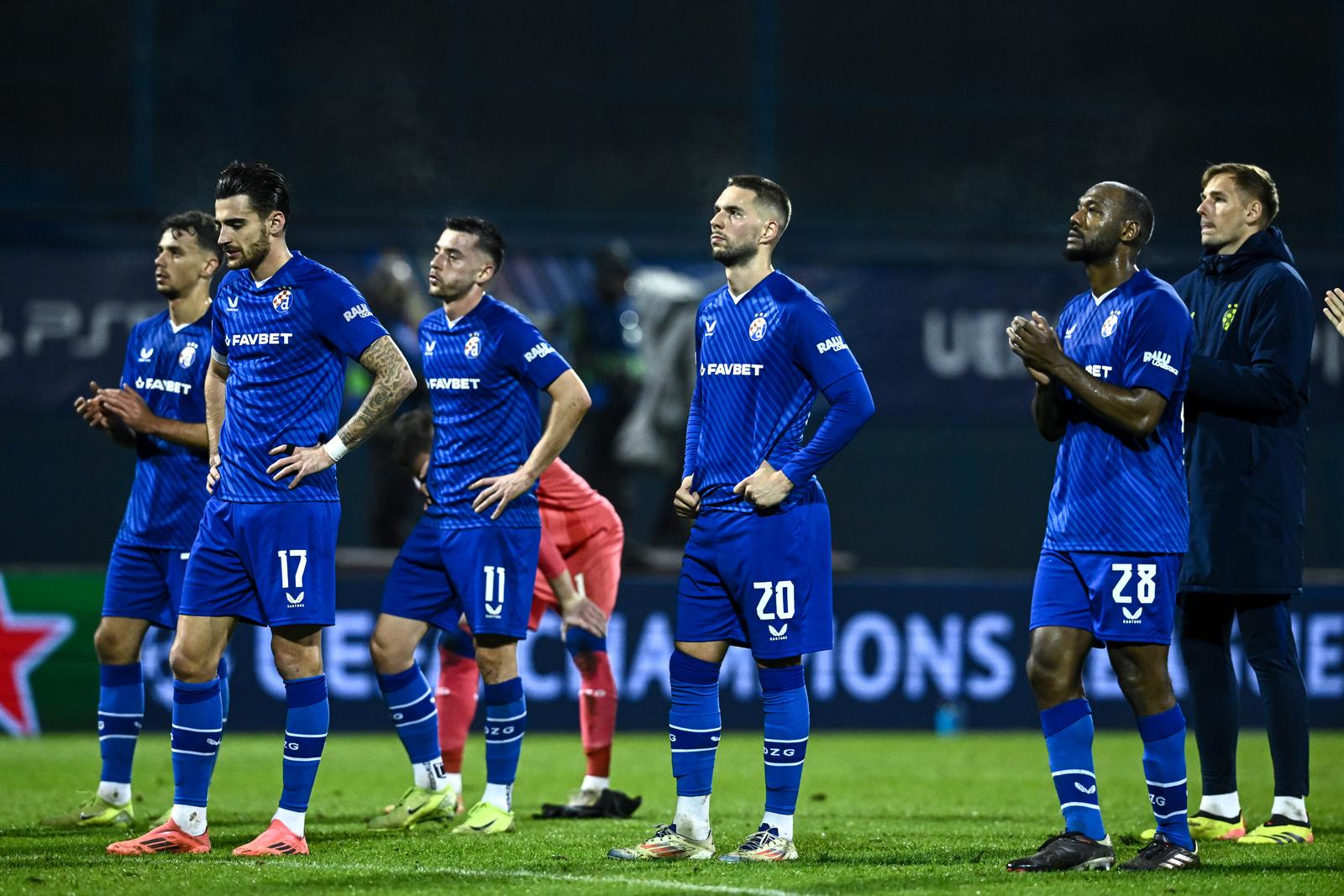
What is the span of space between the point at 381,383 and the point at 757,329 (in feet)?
4.40

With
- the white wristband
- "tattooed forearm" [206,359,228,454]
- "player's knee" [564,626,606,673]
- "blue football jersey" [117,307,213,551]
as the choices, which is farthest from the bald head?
"blue football jersey" [117,307,213,551]

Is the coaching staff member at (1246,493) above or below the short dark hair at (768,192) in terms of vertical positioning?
below

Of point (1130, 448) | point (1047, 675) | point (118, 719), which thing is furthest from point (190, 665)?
point (1130, 448)

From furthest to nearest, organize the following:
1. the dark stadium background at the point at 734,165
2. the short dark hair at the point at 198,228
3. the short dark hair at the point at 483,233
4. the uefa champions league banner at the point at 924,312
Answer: the dark stadium background at the point at 734,165, the uefa champions league banner at the point at 924,312, the short dark hair at the point at 198,228, the short dark hair at the point at 483,233

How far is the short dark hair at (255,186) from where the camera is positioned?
612 centimetres

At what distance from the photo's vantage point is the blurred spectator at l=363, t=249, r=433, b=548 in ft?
44.8

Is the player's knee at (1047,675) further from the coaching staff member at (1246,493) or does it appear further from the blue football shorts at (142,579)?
the blue football shorts at (142,579)

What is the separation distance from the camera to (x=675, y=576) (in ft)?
42.0

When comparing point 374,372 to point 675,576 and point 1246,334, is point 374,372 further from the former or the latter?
point 675,576

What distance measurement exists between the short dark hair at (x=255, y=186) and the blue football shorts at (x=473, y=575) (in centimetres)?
147

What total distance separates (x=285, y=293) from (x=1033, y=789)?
4.98 meters

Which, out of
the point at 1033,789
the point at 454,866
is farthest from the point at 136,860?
the point at 1033,789

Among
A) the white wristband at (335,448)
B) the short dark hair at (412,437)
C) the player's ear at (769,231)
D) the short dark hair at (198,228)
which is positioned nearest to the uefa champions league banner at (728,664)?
the short dark hair at (412,437)

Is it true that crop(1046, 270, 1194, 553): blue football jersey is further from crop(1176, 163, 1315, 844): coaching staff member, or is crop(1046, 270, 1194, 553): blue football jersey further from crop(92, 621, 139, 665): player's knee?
crop(92, 621, 139, 665): player's knee
